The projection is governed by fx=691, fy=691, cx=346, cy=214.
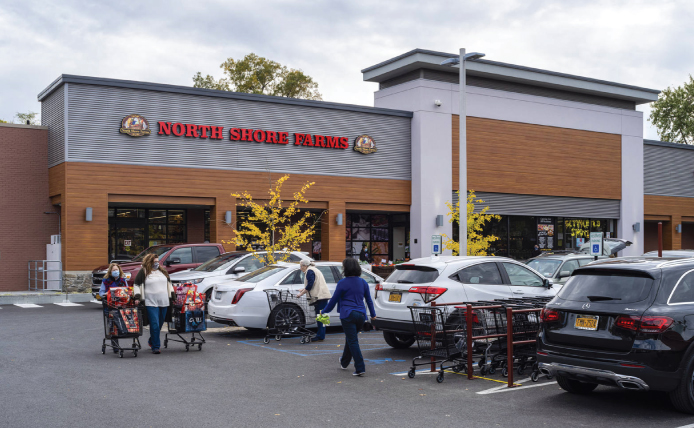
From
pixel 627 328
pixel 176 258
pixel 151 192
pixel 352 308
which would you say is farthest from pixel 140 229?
pixel 627 328

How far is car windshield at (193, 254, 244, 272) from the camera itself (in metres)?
19.3

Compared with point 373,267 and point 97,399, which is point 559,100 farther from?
point 97,399

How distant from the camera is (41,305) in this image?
21750mm

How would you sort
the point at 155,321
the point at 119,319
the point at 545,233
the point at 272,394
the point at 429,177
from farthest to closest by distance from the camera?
the point at 545,233 < the point at 429,177 < the point at 155,321 < the point at 119,319 < the point at 272,394

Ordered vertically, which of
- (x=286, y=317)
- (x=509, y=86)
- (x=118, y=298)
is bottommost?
(x=286, y=317)

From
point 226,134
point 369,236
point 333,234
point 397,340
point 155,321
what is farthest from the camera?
point 369,236

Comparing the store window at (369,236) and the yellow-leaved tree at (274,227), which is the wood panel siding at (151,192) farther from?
the store window at (369,236)

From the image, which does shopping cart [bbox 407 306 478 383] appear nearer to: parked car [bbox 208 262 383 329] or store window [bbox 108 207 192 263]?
parked car [bbox 208 262 383 329]

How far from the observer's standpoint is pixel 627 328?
7613 millimetres

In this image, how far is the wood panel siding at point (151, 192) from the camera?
2377 cm

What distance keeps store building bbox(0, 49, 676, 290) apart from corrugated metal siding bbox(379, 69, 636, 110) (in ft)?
0.24

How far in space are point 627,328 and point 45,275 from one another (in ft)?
76.4

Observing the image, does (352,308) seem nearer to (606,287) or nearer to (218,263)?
(606,287)

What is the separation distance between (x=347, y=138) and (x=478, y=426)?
74.9 ft
